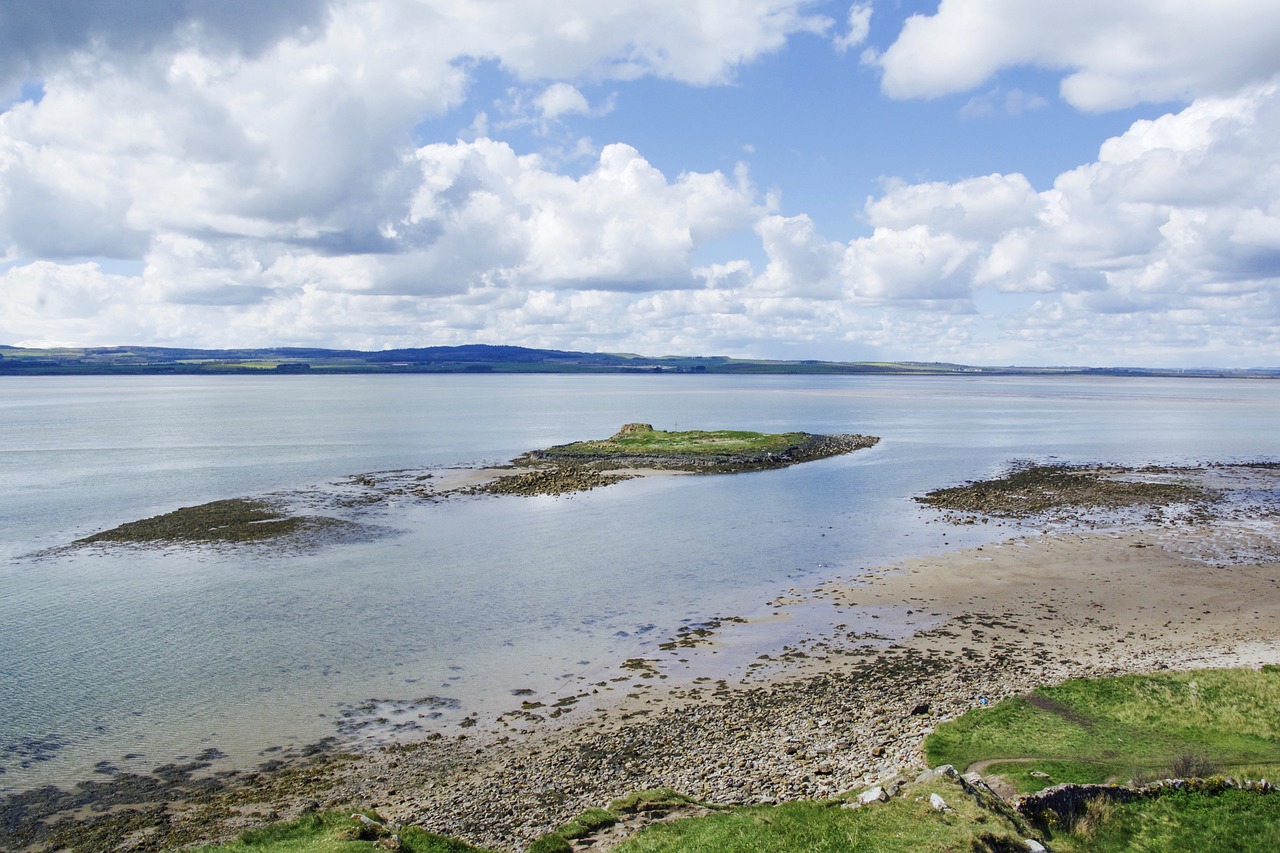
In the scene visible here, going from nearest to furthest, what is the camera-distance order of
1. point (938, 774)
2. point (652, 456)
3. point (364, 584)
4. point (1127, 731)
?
point (938, 774) < point (1127, 731) < point (364, 584) < point (652, 456)

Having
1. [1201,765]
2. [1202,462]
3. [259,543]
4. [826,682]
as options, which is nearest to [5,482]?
[259,543]

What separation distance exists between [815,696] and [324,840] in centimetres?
1394

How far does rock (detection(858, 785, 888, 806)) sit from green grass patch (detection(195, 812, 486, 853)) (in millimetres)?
7491

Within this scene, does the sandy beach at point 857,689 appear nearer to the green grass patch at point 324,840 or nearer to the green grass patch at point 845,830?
the green grass patch at point 324,840

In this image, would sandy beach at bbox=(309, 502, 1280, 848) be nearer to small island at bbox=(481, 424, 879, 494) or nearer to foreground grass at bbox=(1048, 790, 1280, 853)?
foreground grass at bbox=(1048, 790, 1280, 853)

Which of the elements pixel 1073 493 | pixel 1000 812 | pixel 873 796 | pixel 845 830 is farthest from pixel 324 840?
pixel 1073 493

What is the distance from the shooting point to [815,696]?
24031mm

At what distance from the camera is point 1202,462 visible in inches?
3236

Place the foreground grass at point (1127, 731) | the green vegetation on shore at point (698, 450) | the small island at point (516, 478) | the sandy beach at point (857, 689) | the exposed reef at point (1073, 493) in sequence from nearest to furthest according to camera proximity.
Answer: the foreground grass at point (1127, 731) < the sandy beach at point (857, 689) < the small island at point (516, 478) < the exposed reef at point (1073, 493) < the green vegetation on shore at point (698, 450)

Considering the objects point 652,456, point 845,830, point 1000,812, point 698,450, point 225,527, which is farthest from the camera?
point 698,450

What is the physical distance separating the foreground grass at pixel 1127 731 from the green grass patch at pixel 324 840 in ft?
36.8

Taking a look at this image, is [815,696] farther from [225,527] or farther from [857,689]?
[225,527]

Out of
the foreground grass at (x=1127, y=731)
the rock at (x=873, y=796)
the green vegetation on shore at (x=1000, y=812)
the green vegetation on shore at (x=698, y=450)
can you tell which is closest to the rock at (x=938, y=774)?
the green vegetation on shore at (x=1000, y=812)

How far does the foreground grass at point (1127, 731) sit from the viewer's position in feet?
57.9
